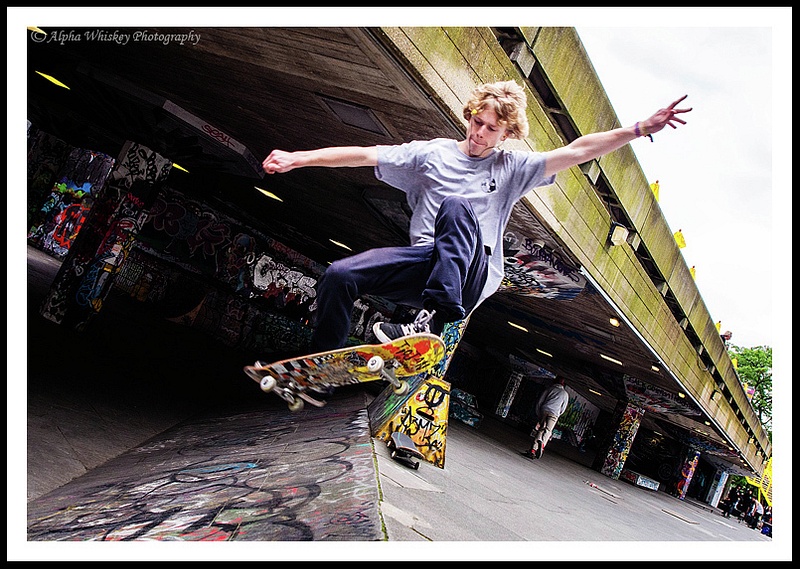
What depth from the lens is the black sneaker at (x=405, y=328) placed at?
3.07m

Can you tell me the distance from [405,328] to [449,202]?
63cm

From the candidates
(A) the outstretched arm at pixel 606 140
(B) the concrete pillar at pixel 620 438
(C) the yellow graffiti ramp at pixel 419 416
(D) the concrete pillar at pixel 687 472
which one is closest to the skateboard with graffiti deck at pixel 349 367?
(A) the outstretched arm at pixel 606 140

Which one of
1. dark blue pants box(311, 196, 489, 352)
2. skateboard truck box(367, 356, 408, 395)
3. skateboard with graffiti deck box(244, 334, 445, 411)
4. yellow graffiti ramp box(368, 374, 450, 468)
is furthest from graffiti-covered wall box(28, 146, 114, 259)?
skateboard truck box(367, 356, 408, 395)

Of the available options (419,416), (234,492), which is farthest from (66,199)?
(234,492)

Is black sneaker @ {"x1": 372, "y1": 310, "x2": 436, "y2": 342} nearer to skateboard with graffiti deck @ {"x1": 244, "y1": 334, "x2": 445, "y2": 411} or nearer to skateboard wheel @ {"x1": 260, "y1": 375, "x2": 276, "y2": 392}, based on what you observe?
skateboard with graffiti deck @ {"x1": 244, "y1": 334, "x2": 445, "y2": 411}

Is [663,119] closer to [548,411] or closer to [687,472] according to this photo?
[548,411]

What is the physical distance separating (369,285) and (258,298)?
1658 cm

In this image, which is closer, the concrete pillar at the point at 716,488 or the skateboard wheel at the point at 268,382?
the skateboard wheel at the point at 268,382

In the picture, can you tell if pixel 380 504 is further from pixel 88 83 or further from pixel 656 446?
pixel 656 446

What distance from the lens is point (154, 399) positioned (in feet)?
30.5

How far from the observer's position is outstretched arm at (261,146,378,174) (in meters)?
3.10

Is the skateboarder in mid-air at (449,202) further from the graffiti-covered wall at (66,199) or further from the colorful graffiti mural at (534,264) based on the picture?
the graffiti-covered wall at (66,199)

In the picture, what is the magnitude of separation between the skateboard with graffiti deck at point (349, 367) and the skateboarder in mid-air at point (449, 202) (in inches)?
3.3

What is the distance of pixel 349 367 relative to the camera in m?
3.25
